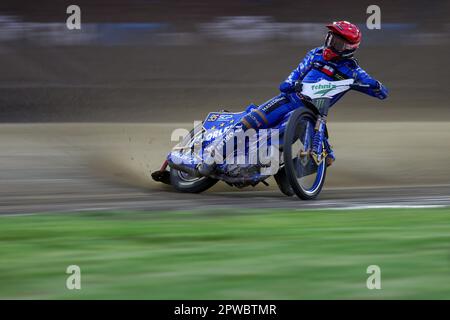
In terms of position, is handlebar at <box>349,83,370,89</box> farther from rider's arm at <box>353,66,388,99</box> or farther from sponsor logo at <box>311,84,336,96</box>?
sponsor logo at <box>311,84,336,96</box>

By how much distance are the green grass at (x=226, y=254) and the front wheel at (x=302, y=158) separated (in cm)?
112

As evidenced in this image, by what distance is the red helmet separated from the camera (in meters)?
10.6

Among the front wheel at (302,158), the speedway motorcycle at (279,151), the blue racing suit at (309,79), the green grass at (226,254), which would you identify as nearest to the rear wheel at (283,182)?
the speedway motorcycle at (279,151)

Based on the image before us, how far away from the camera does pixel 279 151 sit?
10.5m

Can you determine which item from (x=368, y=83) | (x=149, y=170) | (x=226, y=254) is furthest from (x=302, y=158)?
(x=226, y=254)

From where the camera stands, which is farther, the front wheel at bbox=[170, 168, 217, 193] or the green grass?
the front wheel at bbox=[170, 168, 217, 193]

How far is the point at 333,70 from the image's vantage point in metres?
10.8

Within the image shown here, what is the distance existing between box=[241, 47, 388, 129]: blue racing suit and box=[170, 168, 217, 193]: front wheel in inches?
35.2

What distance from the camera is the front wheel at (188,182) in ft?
36.1

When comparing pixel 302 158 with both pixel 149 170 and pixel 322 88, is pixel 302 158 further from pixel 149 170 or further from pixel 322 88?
pixel 149 170

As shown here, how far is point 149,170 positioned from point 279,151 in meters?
3.39

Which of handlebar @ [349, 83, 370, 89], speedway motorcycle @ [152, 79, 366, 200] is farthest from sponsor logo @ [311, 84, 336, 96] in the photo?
handlebar @ [349, 83, 370, 89]
